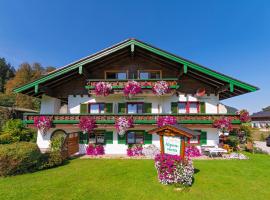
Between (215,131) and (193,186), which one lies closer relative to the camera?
(193,186)

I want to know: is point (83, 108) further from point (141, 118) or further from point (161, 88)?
point (161, 88)

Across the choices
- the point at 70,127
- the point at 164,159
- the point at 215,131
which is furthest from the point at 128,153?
the point at 215,131

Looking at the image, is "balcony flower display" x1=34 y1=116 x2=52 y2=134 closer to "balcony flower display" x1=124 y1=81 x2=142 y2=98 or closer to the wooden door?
the wooden door

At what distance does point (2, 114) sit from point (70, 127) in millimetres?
15675

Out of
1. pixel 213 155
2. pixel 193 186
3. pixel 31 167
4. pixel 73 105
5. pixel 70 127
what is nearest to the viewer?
pixel 193 186

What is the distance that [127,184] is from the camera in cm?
770

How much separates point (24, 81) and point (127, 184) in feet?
190

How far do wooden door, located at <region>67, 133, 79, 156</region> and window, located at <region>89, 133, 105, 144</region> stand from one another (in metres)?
1.31

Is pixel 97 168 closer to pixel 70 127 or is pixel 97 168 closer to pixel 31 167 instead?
pixel 31 167

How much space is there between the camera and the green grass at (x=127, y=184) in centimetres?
666

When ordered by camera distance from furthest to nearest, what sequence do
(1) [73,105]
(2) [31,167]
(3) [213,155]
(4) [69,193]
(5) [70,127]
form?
1. (1) [73,105]
2. (5) [70,127]
3. (3) [213,155]
4. (2) [31,167]
5. (4) [69,193]

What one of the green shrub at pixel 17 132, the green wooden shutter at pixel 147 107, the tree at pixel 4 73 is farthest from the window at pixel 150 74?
the tree at pixel 4 73

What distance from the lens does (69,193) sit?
22.3ft

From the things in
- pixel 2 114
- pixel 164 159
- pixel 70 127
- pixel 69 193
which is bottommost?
pixel 69 193
